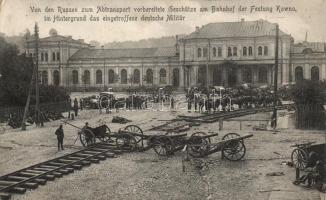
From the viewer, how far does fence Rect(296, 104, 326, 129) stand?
19.8 metres

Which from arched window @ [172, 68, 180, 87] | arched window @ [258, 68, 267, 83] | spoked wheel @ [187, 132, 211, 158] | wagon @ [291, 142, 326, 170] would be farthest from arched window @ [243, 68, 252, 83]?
wagon @ [291, 142, 326, 170]

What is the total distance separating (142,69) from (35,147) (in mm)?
38698

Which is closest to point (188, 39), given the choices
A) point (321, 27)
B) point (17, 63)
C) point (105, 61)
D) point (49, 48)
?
point (105, 61)

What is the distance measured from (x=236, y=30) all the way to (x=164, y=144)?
3551cm

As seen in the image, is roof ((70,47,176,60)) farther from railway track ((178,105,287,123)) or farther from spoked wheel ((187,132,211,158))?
spoked wheel ((187,132,211,158))

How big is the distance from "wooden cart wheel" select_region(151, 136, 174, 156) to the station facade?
32.4m

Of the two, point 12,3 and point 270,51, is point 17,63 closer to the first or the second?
point 12,3

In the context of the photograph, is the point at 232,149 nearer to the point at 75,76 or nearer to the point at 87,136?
the point at 87,136

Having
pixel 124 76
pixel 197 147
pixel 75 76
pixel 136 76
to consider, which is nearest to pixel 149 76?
pixel 136 76

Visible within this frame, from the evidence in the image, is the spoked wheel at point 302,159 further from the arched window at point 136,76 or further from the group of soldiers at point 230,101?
the arched window at point 136,76

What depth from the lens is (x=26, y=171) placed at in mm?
12000

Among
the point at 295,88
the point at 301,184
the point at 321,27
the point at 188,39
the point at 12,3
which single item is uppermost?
the point at 188,39

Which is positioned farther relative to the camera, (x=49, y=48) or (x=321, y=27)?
(x=49, y=48)

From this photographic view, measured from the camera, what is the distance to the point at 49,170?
11.9m
